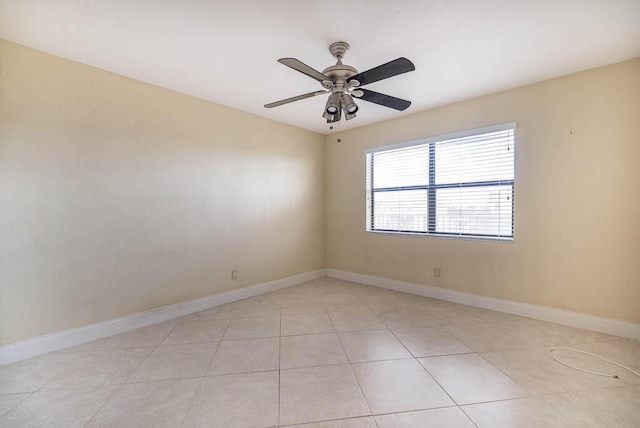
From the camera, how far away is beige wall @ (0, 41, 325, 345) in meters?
2.14

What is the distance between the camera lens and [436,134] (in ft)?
11.6

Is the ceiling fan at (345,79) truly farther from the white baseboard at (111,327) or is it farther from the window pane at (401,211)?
the white baseboard at (111,327)

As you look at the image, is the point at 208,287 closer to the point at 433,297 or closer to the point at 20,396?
the point at 20,396

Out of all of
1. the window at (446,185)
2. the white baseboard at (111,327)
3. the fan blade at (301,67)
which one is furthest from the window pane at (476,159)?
the white baseboard at (111,327)

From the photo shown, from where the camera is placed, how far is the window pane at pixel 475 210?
3.08m

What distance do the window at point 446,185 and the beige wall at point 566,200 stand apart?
0.12m

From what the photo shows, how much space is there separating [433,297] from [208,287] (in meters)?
2.85

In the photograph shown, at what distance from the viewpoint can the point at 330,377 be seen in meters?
1.89

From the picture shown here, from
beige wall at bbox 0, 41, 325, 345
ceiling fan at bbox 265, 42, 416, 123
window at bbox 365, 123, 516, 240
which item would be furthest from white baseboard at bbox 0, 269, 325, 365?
ceiling fan at bbox 265, 42, 416, 123

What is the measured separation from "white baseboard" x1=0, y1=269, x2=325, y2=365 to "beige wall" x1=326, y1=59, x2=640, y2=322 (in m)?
2.60

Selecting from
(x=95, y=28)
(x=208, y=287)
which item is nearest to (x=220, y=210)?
(x=208, y=287)

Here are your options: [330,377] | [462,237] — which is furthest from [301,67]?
[462,237]

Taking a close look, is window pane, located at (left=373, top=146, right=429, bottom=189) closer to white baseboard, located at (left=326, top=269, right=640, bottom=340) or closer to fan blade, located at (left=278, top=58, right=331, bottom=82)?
white baseboard, located at (left=326, top=269, right=640, bottom=340)

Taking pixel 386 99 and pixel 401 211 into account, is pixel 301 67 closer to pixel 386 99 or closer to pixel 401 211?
pixel 386 99
